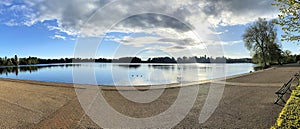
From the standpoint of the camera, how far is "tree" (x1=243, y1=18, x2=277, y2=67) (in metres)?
48.2

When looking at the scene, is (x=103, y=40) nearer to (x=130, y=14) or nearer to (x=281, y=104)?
(x=130, y=14)

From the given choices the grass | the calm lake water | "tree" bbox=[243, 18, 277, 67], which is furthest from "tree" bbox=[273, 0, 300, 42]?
"tree" bbox=[243, 18, 277, 67]

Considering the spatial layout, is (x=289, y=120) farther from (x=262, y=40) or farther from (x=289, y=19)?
(x=262, y=40)

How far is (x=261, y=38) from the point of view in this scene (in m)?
48.5

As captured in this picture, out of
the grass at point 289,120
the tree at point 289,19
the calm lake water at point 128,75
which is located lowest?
the calm lake water at point 128,75

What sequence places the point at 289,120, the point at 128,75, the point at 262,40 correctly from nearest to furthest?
the point at 289,120, the point at 128,75, the point at 262,40

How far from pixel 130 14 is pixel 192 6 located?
3374 mm

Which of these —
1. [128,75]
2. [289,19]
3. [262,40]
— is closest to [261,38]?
[262,40]

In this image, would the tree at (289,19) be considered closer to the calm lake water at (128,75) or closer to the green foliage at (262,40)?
the calm lake water at (128,75)

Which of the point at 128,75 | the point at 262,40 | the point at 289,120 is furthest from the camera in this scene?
the point at 262,40

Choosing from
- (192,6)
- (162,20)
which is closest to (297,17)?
(192,6)

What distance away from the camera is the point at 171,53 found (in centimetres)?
1394

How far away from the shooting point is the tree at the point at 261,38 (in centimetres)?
4825

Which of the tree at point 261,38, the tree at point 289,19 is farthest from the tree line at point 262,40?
the tree at point 289,19
